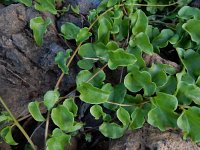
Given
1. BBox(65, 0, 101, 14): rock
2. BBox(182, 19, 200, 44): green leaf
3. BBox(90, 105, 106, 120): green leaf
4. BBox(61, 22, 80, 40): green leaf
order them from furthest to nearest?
BBox(65, 0, 101, 14): rock
BBox(61, 22, 80, 40): green leaf
BBox(182, 19, 200, 44): green leaf
BBox(90, 105, 106, 120): green leaf

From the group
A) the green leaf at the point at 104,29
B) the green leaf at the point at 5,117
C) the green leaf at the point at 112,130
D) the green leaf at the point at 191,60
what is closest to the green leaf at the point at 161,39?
the green leaf at the point at 191,60

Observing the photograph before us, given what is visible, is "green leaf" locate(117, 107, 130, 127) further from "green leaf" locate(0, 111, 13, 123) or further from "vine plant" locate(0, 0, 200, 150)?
"green leaf" locate(0, 111, 13, 123)

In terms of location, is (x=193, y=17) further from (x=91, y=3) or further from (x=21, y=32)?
(x=21, y=32)

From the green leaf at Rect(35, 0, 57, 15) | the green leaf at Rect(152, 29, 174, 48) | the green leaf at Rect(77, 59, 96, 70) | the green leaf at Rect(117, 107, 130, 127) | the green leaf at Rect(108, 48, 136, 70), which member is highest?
the green leaf at Rect(35, 0, 57, 15)

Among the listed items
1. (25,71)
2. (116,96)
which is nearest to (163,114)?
(116,96)

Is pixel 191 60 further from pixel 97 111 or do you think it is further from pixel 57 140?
pixel 57 140

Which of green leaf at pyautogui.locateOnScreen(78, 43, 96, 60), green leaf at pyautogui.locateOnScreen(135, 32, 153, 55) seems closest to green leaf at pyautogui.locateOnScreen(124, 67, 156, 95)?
green leaf at pyautogui.locateOnScreen(135, 32, 153, 55)

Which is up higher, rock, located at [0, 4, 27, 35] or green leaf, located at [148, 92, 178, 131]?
rock, located at [0, 4, 27, 35]
